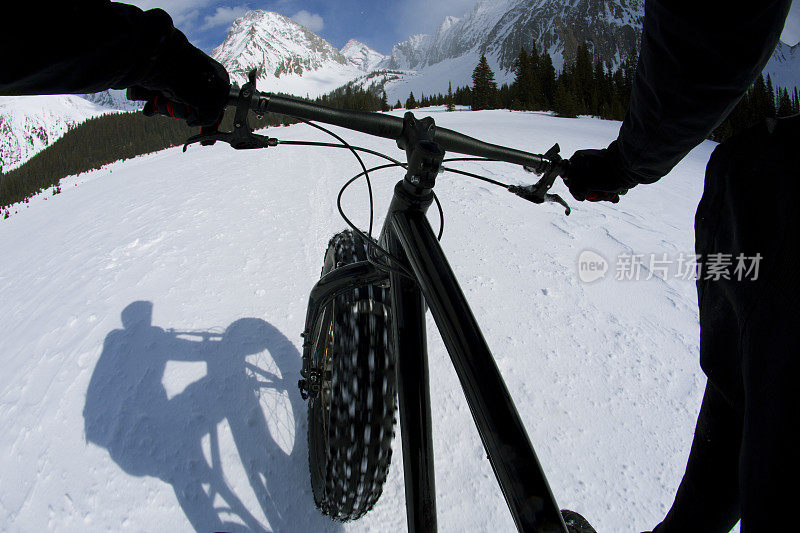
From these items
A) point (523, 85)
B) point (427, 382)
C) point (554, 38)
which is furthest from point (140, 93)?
point (554, 38)

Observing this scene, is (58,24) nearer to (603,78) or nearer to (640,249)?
(640,249)

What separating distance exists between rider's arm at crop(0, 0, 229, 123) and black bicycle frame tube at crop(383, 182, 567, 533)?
0.79 m

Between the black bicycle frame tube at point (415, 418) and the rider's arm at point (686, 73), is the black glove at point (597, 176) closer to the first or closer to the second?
the rider's arm at point (686, 73)

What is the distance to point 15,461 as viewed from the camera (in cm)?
200

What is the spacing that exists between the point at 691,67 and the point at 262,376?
2574 mm

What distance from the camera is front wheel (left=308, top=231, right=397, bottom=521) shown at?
1558 millimetres

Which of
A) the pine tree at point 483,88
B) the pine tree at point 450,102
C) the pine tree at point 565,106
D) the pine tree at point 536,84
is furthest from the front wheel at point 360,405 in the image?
the pine tree at point 483,88

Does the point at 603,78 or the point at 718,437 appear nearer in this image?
the point at 718,437

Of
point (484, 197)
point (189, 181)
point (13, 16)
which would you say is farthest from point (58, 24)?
point (189, 181)

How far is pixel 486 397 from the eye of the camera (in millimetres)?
956

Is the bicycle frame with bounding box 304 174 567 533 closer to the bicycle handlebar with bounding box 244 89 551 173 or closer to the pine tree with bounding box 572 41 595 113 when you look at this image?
the bicycle handlebar with bounding box 244 89 551 173

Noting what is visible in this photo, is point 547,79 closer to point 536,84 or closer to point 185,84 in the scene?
point 536,84

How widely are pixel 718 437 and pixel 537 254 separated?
3031mm
